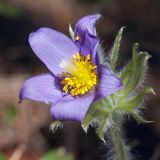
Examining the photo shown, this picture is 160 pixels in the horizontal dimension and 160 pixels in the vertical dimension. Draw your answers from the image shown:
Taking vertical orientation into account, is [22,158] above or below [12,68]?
below

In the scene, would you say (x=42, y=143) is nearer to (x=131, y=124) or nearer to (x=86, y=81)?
(x=131, y=124)

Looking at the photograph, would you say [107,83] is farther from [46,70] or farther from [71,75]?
[46,70]

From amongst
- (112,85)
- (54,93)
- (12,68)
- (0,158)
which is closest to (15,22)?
(12,68)

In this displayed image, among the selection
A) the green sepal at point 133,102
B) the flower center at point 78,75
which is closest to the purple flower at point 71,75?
the flower center at point 78,75

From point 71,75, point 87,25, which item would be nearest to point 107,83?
point 87,25

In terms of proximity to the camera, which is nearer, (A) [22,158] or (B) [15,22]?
(A) [22,158]

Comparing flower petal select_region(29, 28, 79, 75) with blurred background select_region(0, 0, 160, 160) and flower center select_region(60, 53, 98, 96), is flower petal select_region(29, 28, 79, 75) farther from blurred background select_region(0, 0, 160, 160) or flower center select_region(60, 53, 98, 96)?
blurred background select_region(0, 0, 160, 160)
